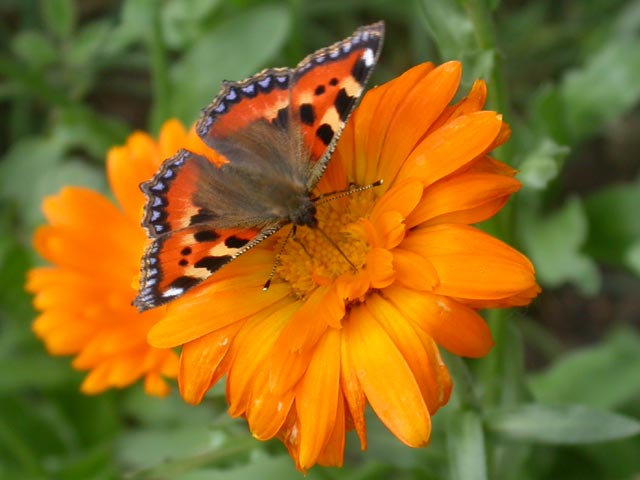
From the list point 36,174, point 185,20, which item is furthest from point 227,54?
point 36,174

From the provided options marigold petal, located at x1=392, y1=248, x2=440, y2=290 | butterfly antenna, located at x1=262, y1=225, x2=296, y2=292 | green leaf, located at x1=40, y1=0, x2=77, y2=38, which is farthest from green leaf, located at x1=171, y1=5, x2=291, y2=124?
marigold petal, located at x1=392, y1=248, x2=440, y2=290

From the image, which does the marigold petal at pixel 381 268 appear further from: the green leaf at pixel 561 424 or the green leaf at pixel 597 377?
the green leaf at pixel 597 377

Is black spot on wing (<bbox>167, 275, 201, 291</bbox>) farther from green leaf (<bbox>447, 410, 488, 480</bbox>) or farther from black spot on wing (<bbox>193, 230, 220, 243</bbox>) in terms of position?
green leaf (<bbox>447, 410, 488, 480</bbox>)

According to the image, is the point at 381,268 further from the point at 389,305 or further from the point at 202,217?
the point at 202,217

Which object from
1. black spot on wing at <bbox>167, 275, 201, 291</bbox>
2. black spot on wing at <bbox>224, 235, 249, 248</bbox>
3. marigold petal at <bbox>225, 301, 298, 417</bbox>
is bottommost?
marigold petal at <bbox>225, 301, 298, 417</bbox>

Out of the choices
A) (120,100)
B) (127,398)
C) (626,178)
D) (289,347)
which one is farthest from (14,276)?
(626,178)

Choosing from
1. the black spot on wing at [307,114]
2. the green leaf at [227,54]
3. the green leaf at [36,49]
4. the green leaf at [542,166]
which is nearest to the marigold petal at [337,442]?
the black spot on wing at [307,114]
